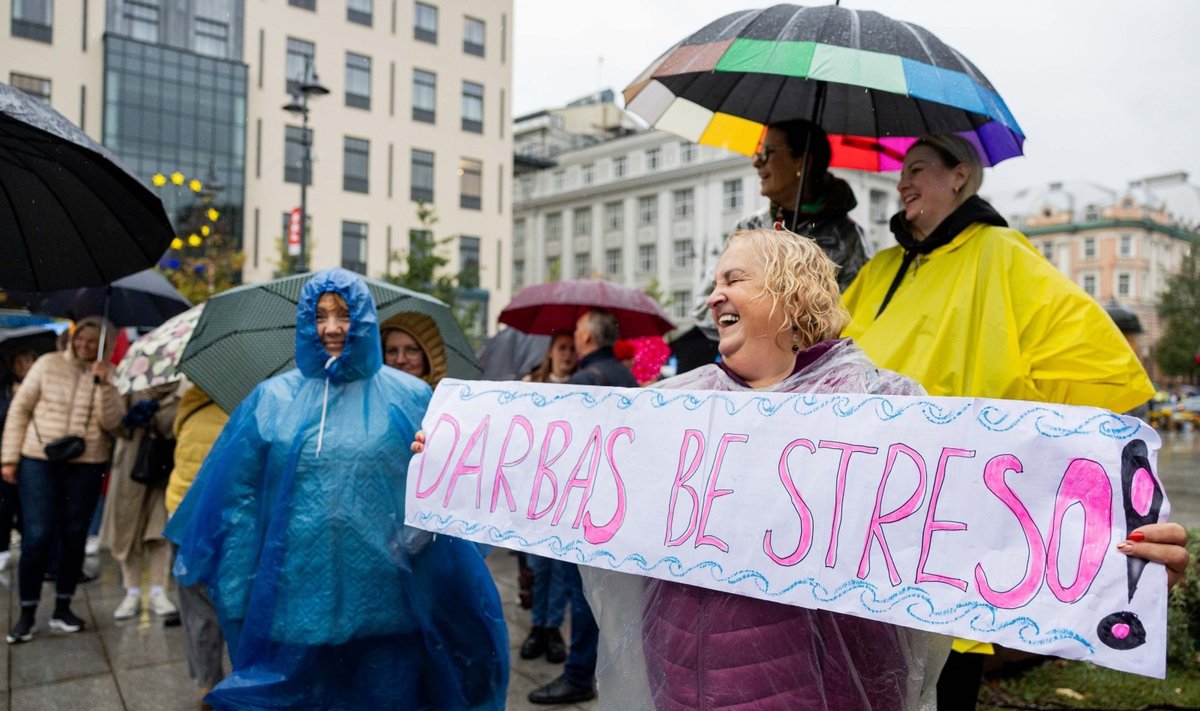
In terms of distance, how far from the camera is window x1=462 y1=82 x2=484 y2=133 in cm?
3538

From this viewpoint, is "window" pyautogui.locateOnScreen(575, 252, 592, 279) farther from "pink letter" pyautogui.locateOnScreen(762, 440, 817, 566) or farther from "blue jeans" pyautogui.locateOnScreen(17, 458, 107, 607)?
"pink letter" pyautogui.locateOnScreen(762, 440, 817, 566)

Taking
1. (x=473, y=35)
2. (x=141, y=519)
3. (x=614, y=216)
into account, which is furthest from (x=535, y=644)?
(x=614, y=216)

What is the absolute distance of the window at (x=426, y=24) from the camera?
110 feet

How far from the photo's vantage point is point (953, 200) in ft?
9.91

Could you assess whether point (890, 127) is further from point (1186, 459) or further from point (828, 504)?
point (1186, 459)

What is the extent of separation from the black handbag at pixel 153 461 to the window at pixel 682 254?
161 ft

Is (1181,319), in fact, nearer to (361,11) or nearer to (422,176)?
(422,176)

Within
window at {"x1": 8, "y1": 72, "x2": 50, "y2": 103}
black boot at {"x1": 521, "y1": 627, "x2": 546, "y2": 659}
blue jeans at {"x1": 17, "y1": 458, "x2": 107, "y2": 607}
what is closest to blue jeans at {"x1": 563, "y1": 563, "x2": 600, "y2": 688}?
black boot at {"x1": 521, "y1": 627, "x2": 546, "y2": 659}

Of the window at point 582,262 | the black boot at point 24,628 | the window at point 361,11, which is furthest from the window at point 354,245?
the black boot at point 24,628

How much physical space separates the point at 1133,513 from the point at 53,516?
5771mm

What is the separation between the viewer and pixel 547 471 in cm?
235

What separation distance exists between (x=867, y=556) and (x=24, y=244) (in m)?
2.93

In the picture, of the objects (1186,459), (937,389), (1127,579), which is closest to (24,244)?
(937,389)

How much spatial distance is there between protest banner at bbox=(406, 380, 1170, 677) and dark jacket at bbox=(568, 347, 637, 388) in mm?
2374
